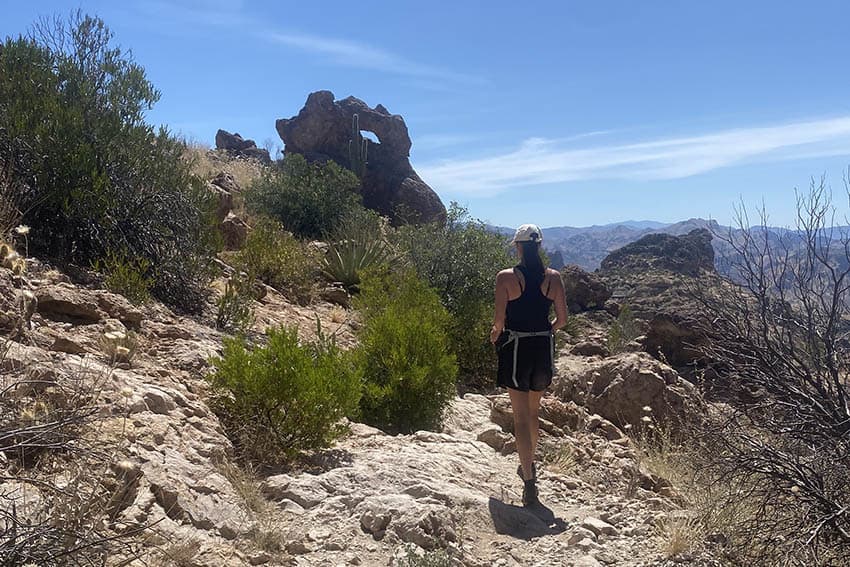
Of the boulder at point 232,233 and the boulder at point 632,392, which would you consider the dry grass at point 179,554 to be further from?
the boulder at point 232,233

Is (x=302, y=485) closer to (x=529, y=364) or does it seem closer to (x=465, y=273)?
(x=529, y=364)

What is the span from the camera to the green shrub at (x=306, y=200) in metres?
16.6

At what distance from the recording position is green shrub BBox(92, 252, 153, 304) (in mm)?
6523

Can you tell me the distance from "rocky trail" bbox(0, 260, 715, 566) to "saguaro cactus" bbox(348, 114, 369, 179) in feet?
65.9

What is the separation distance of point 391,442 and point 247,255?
239 inches

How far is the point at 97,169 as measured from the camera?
754 centimetres

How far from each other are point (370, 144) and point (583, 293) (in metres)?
12.6

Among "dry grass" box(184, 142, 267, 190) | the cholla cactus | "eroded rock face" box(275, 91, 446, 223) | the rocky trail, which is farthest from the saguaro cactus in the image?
the cholla cactus

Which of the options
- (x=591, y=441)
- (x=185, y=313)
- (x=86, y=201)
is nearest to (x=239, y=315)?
(x=185, y=313)

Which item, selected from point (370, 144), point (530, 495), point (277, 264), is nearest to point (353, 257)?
point (277, 264)

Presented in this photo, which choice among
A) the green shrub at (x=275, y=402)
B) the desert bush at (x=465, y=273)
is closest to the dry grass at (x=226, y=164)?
the desert bush at (x=465, y=273)

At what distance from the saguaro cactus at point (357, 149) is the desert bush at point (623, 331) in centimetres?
1191

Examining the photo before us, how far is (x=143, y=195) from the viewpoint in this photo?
814cm

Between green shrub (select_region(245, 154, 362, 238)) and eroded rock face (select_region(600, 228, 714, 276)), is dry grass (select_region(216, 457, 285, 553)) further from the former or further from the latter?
eroded rock face (select_region(600, 228, 714, 276))
